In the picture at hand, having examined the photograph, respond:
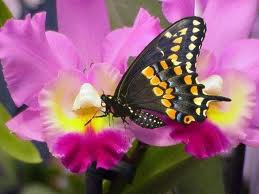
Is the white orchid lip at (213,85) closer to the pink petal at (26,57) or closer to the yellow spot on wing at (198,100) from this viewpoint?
the yellow spot on wing at (198,100)

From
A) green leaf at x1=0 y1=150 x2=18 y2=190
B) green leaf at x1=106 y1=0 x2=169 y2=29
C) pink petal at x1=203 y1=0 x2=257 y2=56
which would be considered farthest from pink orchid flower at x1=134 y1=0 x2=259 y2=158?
green leaf at x1=0 y1=150 x2=18 y2=190

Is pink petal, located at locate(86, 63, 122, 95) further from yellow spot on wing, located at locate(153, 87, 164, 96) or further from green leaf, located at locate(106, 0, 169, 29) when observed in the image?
green leaf, located at locate(106, 0, 169, 29)

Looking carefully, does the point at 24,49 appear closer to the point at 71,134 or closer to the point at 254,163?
the point at 71,134

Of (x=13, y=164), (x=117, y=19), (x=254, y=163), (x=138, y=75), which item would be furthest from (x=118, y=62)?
(x=254, y=163)

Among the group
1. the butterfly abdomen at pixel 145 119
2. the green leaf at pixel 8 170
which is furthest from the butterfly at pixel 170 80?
the green leaf at pixel 8 170

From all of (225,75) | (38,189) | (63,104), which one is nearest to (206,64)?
(225,75)

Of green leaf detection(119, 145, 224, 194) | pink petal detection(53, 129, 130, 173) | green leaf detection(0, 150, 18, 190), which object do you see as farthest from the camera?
green leaf detection(0, 150, 18, 190)
